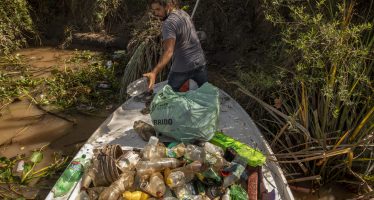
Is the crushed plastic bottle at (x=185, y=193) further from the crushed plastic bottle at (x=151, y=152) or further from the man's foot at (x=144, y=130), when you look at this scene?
the man's foot at (x=144, y=130)

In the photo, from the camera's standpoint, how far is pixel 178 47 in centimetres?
350

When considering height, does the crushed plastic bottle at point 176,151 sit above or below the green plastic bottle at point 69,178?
above

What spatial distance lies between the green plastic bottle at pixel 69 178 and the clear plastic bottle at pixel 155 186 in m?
0.65

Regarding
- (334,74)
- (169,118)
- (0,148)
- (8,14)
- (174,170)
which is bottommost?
(0,148)

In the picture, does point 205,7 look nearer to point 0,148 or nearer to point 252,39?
point 252,39

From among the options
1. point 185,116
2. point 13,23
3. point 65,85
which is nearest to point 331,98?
point 185,116

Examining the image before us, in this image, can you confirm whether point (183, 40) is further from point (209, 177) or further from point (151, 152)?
point (209, 177)

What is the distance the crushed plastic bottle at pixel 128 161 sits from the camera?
8.25 feet

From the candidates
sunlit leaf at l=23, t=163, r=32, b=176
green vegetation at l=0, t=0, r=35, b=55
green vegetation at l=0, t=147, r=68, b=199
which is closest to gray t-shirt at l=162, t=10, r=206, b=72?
green vegetation at l=0, t=147, r=68, b=199

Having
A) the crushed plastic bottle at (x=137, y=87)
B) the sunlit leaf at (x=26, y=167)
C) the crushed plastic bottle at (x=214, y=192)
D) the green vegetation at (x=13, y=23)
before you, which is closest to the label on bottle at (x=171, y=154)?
the crushed plastic bottle at (x=214, y=192)

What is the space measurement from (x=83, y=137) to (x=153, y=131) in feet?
6.12

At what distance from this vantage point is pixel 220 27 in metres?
5.73

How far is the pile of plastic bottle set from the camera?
2354 millimetres

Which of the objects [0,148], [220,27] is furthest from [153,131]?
[220,27]
